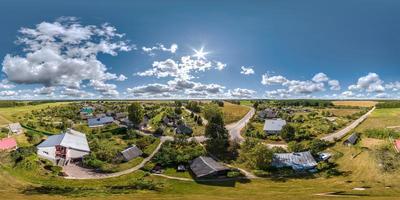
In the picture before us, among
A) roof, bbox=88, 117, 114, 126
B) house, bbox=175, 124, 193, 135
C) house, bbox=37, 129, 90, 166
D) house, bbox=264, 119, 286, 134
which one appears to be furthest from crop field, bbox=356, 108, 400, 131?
roof, bbox=88, 117, 114, 126

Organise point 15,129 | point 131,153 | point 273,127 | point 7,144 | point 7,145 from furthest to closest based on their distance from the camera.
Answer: point 273,127
point 15,129
point 7,144
point 7,145
point 131,153

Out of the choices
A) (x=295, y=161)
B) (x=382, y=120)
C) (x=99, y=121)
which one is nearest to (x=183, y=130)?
(x=99, y=121)

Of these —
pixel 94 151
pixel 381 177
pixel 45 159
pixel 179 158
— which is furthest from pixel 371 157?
pixel 45 159

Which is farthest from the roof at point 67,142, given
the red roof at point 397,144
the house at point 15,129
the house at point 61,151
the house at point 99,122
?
the red roof at point 397,144

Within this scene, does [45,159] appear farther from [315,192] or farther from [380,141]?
[380,141]

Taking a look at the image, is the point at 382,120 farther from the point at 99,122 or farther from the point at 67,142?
Answer: the point at 99,122
